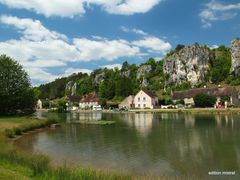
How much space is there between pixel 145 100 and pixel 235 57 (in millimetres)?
50606

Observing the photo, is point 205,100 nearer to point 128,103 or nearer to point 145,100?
point 145,100

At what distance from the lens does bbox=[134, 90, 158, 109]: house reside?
390ft

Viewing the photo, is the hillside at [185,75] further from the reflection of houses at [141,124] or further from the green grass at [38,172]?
the green grass at [38,172]

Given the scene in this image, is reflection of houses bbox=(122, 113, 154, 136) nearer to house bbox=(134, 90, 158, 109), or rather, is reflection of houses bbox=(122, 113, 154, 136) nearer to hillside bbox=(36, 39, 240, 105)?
house bbox=(134, 90, 158, 109)

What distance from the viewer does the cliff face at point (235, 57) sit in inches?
5586

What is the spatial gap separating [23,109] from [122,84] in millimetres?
80304

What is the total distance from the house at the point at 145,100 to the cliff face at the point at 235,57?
42078 millimetres

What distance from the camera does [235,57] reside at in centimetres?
14475

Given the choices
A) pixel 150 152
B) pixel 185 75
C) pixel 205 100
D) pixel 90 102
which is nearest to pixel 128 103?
pixel 90 102

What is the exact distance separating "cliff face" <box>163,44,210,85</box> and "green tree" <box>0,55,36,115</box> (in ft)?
339

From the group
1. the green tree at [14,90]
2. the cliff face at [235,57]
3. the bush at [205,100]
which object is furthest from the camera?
the cliff face at [235,57]

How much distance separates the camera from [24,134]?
139 ft

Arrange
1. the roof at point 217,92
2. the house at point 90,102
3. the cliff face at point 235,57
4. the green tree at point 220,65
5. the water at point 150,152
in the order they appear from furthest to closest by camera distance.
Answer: the green tree at point 220,65 → the house at point 90,102 → the cliff face at point 235,57 → the roof at point 217,92 → the water at point 150,152

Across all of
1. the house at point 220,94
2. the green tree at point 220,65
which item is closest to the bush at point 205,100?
the house at point 220,94
